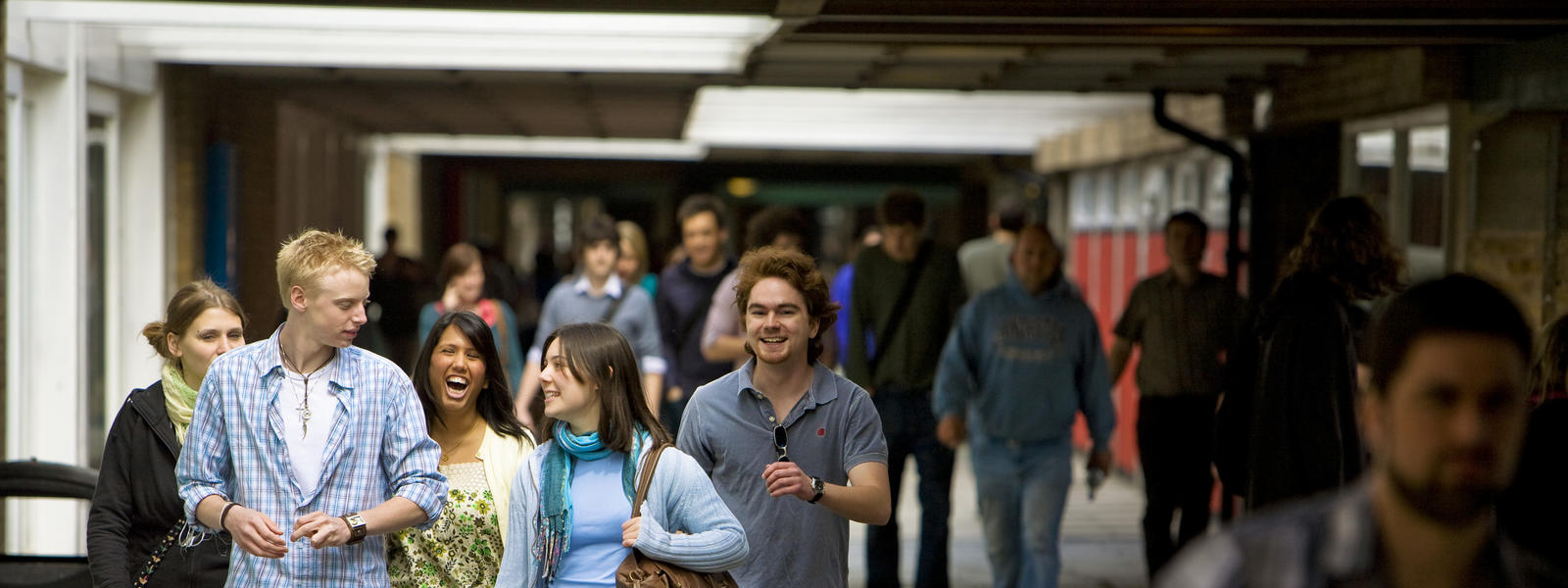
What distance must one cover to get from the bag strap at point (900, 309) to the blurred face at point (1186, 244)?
42.9 inches

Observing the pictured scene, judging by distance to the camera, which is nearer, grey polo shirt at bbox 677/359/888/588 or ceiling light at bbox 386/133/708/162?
grey polo shirt at bbox 677/359/888/588

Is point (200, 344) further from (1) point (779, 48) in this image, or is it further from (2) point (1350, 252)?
(1) point (779, 48)

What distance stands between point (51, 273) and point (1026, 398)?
14.2 ft

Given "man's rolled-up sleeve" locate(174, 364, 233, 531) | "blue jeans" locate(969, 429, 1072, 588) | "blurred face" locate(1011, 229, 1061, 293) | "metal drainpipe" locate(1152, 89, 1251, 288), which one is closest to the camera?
"man's rolled-up sleeve" locate(174, 364, 233, 531)

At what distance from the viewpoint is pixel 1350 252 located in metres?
4.78

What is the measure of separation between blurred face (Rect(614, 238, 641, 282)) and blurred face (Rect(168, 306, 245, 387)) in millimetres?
3949

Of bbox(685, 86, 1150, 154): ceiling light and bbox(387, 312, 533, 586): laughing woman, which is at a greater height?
bbox(685, 86, 1150, 154): ceiling light

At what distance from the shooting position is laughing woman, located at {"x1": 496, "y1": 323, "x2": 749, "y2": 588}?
3.36m

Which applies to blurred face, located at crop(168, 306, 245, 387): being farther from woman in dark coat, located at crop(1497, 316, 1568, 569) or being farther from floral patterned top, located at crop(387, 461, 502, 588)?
woman in dark coat, located at crop(1497, 316, 1568, 569)

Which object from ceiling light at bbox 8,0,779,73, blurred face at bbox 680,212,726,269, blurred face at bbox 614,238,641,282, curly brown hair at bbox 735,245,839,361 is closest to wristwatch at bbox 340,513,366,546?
curly brown hair at bbox 735,245,839,361

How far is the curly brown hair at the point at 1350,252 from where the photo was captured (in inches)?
188

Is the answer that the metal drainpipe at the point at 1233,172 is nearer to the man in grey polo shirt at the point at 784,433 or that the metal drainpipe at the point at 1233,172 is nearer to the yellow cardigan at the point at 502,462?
the man in grey polo shirt at the point at 784,433

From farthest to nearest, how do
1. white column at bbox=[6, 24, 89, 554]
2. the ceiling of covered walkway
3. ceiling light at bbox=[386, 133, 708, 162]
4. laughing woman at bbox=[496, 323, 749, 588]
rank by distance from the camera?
ceiling light at bbox=[386, 133, 708, 162]
white column at bbox=[6, 24, 89, 554]
the ceiling of covered walkway
laughing woman at bbox=[496, 323, 749, 588]

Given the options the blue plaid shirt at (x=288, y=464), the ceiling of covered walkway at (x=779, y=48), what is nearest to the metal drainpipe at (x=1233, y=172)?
the ceiling of covered walkway at (x=779, y=48)
